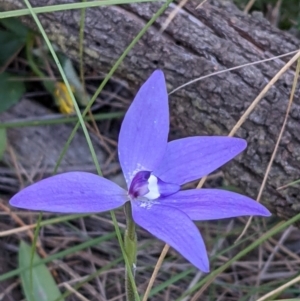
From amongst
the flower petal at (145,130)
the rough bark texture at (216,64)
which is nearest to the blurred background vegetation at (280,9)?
the rough bark texture at (216,64)

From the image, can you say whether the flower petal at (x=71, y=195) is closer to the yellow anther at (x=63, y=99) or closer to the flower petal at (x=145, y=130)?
the flower petal at (x=145, y=130)

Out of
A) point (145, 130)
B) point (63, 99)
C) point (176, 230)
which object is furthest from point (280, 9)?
point (176, 230)

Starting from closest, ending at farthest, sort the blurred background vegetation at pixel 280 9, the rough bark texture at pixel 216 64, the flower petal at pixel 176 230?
1. the flower petal at pixel 176 230
2. the rough bark texture at pixel 216 64
3. the blurred background vegetation at pixel 280 9

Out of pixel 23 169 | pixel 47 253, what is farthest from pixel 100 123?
pixel 47 253

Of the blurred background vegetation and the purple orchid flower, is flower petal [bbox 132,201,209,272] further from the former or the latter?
the blurred background vegetation

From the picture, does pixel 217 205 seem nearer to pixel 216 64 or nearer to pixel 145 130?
pixel 145 130

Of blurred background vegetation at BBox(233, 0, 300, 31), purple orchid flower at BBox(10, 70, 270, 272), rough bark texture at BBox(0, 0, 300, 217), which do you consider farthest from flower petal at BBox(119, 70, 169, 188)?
blurred background vegetation at BBox(233, 0, 300, 31)
